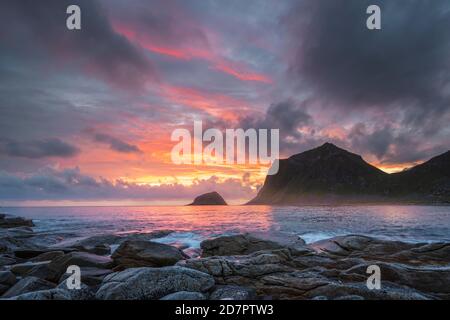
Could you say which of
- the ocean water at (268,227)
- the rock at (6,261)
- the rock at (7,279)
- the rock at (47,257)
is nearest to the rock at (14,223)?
the ocean water at (268,227)

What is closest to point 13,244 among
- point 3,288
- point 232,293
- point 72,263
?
point 72,263

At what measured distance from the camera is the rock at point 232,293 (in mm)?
10211

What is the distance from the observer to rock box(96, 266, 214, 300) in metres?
9.98

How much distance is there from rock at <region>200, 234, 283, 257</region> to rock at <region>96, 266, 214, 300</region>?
8.73 meters

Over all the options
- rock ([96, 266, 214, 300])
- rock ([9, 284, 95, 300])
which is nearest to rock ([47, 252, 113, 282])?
rock ([96, 266, 214, 300])

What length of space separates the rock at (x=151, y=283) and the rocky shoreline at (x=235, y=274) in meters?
0.03

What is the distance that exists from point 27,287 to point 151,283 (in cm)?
516

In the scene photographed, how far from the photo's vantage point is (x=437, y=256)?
1739cm

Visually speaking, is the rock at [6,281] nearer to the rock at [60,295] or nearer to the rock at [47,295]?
the rock at [47,295]

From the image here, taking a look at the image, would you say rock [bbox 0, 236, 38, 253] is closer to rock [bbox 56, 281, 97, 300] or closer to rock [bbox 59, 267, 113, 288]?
rock [bbox 59, 267, 113, 288]
